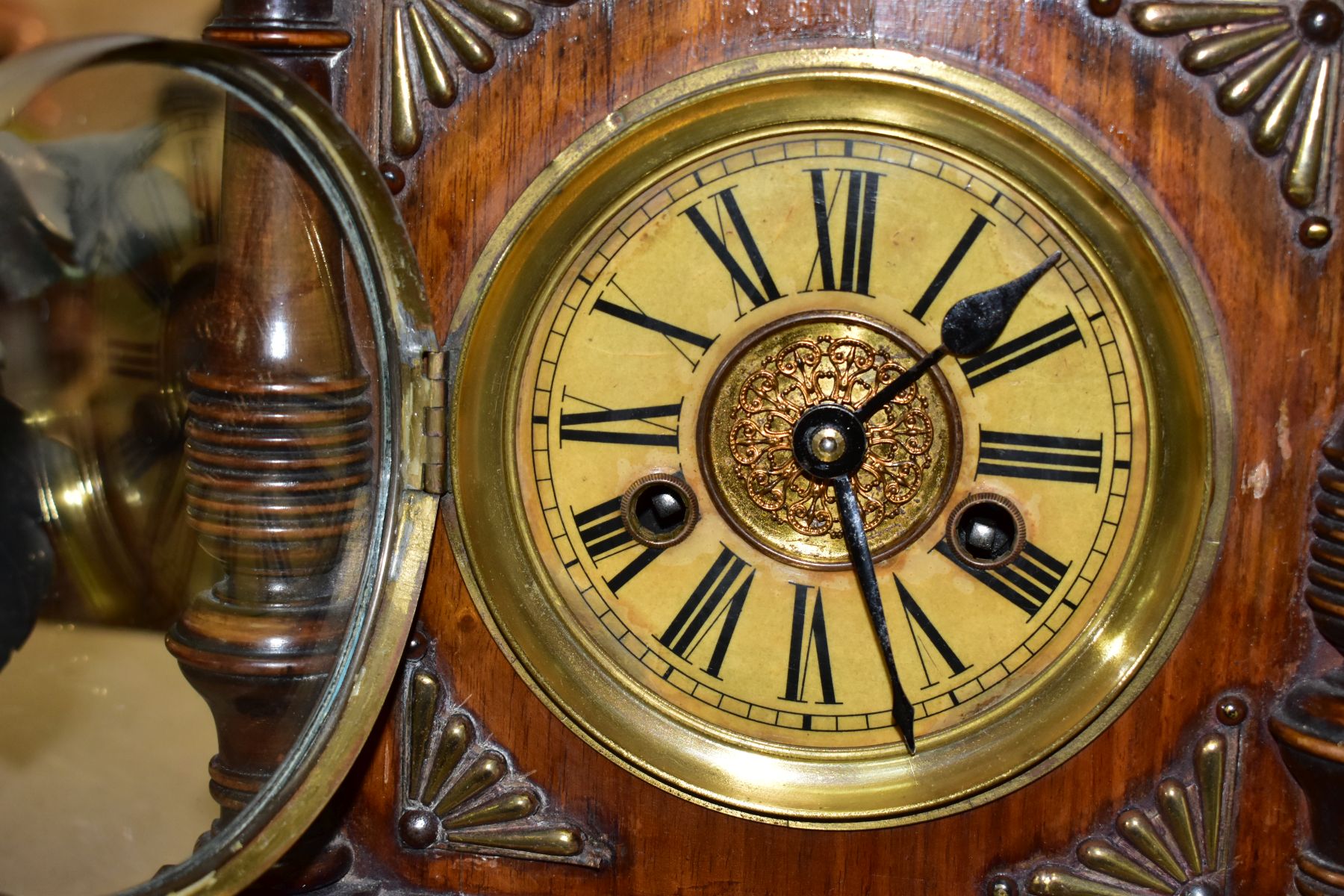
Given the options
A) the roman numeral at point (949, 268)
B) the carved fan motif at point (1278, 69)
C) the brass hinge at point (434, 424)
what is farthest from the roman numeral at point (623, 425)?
the carved fan motif at point (1278, 69)

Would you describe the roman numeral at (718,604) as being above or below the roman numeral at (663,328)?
below

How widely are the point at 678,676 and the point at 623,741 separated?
81 mm

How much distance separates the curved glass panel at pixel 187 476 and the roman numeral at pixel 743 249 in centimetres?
27

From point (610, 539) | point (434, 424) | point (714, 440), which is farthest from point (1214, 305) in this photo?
point (434, 424)

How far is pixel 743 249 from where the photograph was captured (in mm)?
1182

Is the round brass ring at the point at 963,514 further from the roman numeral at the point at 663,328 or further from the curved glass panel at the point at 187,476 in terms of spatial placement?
the curved glass panel at the point at 187,476

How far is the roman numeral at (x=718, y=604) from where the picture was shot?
48.4 inches

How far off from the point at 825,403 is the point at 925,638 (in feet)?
0.79

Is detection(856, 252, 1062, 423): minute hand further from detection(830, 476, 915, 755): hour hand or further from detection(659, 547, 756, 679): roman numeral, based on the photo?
detection(659, 547, 756, 679): roman numeral

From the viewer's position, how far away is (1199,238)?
1.12m

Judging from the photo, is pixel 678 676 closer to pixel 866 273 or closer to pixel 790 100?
pixel 866 273

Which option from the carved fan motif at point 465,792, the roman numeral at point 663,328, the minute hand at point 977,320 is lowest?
the carved fan motif at point 465,792

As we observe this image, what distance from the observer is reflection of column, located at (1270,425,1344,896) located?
111cm

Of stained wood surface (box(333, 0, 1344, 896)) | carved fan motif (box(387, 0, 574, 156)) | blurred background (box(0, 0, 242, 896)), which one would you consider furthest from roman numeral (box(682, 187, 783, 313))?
blurred background (box(0, 0, 242, 896))
